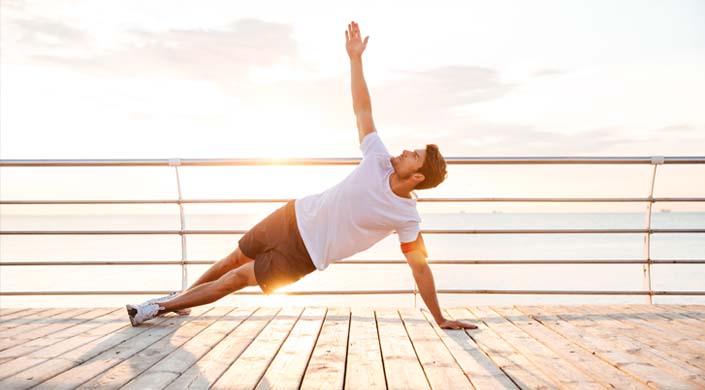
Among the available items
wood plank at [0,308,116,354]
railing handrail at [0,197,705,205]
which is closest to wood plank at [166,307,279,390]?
railing handrail at [0,197,705,205]

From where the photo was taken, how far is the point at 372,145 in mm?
3242

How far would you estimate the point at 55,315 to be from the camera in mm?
3910

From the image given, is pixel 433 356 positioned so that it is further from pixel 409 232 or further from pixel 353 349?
pixel 409 232

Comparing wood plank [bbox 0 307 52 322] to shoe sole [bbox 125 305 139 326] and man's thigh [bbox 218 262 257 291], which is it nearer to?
shoe sole [bbox 125 305 139 326]

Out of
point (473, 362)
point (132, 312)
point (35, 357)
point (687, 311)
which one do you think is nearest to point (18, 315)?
point (132, 312)

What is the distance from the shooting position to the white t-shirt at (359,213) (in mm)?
3105

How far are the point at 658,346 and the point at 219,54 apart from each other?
36.4 feet

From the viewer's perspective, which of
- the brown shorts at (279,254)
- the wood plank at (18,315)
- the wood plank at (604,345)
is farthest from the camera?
the wood plank at (18,315)

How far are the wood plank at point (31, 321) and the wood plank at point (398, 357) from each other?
2.13 m

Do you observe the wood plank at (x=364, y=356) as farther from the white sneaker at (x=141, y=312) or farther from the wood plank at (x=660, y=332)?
the wood plank at (x=660, y=332)

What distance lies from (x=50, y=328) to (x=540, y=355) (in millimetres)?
2806

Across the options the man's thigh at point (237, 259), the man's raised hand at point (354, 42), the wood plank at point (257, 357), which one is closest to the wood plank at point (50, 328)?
the man's thigh at point (237, 259)

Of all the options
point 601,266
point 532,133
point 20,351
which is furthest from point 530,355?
point 532,133

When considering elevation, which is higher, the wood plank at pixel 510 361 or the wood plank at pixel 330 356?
the wood plank at pixel 330 356
